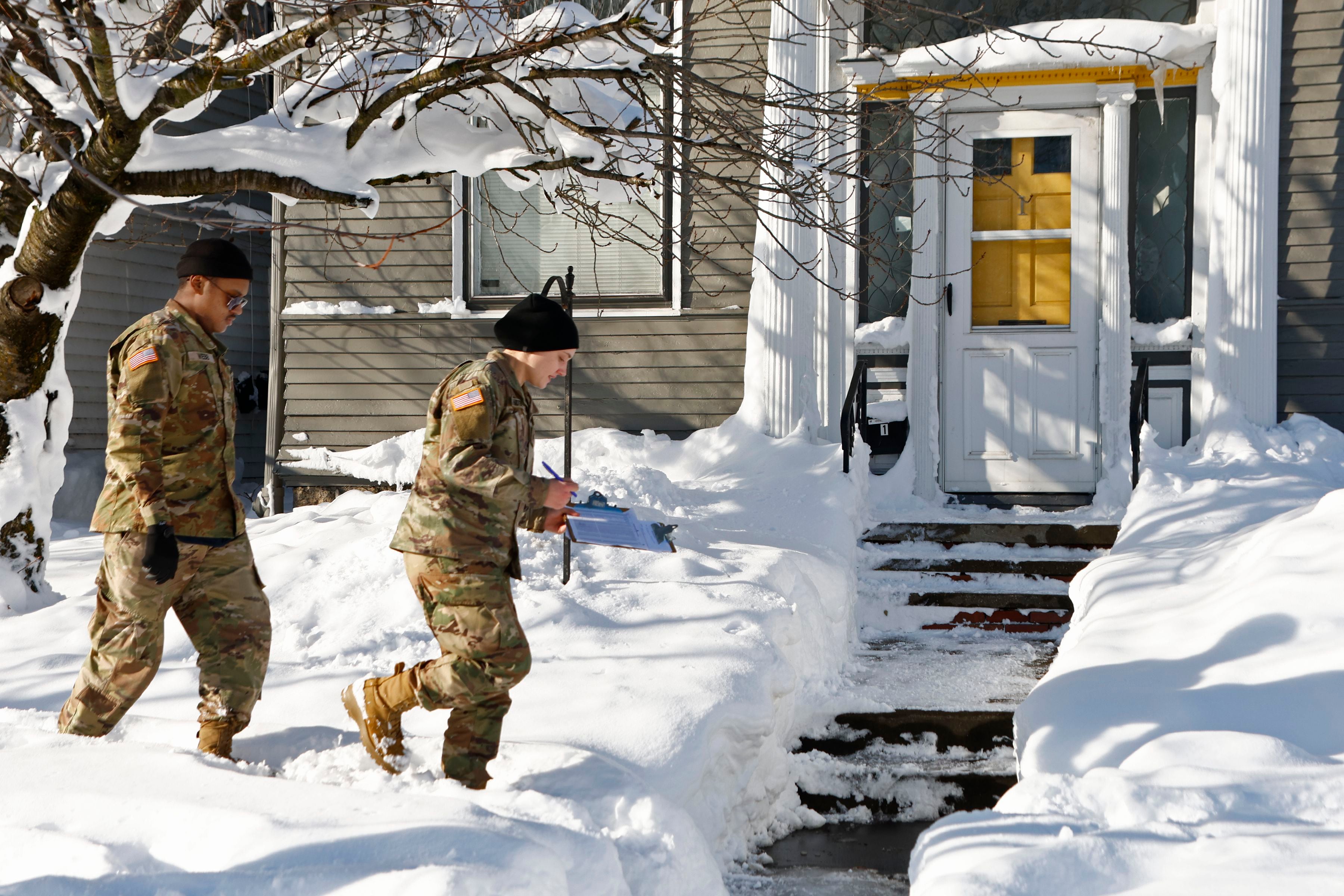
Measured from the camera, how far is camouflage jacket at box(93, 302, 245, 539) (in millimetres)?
3277

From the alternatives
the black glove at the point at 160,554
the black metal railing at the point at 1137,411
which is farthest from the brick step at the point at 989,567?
the black glove at the point at 160,554

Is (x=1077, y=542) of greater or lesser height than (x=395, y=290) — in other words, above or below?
below

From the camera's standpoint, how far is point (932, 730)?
186 inches

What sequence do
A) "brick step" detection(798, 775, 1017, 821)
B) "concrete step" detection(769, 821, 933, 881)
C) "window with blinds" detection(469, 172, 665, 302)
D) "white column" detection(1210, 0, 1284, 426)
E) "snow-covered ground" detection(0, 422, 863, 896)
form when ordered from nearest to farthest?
"snow-covered ground" detection(0, 422, 863, 896)
"concrete step" detection(769, 821, 933, 881)
"brick step" detection(798, 775, 1017, 821)
"white column" detection(1210, 0, 1284, 426)
"window with blinds" detection(469, 172, 665, 302)

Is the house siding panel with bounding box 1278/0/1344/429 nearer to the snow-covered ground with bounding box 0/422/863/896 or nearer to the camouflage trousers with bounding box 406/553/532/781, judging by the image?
the snow-covered ground with bounding box 0/422/863/896

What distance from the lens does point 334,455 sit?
9148 mm

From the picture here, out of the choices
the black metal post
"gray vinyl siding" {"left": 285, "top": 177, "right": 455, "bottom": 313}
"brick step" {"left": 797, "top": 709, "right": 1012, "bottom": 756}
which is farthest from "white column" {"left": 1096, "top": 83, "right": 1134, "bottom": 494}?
"gray vinyl siding" {"left": 285, "top": 177, "right": 455, "bottom": 313}

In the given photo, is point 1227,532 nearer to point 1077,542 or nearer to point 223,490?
point 1077,542

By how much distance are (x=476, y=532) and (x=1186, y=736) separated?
2291 millimetres

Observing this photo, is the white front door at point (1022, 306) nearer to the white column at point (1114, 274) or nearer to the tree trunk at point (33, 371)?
the white column at point (1114, 274)

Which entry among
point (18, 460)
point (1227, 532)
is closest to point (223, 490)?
point (18, 460)

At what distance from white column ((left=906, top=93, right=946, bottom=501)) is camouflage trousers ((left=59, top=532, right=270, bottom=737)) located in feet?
17.8

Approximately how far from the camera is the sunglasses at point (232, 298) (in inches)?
137

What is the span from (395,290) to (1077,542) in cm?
578
